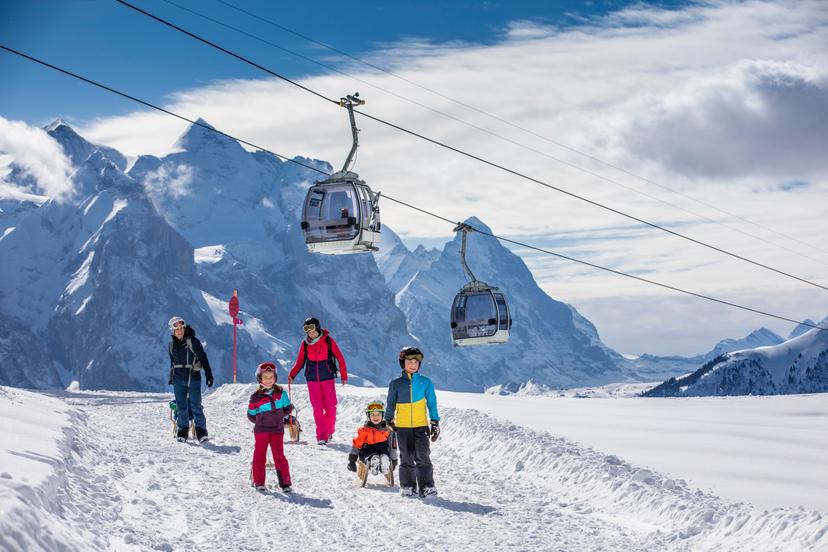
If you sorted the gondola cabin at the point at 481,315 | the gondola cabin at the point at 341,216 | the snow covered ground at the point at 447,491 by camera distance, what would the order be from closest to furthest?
the snow covered ground at the point at 447,491
the gondola cabin at the point at 341,216
the gondola cabin at the point at 481,315

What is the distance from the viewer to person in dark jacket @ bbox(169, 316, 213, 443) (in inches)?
642

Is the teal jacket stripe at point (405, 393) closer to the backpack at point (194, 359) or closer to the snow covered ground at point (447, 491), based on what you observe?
the snow covered ground at point (447, 491)

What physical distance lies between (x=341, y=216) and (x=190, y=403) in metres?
5.36

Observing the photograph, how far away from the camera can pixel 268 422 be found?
1224cm

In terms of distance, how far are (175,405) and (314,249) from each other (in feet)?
14.7

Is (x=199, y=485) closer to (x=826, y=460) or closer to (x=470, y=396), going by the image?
(x=826, y=460)

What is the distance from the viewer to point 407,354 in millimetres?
12531

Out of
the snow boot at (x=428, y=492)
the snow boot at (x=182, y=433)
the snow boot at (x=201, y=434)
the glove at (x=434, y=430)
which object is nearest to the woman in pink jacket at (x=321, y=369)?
the snow boot at (x=201, y=434)

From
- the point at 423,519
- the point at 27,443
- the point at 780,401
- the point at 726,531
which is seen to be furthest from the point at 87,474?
the point at 780,401

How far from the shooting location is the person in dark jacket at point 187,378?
1631 cm

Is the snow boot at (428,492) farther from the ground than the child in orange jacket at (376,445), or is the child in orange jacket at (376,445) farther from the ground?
the child in orange jacket at (376,445)

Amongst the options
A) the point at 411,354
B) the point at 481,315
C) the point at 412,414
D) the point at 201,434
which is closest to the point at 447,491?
the point at 412,414

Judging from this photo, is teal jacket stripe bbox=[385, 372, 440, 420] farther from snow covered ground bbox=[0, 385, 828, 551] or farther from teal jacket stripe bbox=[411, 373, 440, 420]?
snow covered ground bbox=[0, 385, 828, 551]

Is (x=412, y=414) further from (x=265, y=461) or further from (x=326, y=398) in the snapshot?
(x=326, y=398)
